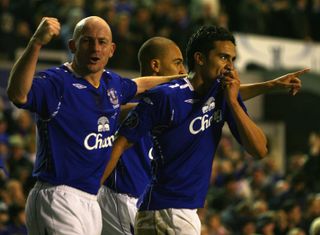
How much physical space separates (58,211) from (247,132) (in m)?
1.21

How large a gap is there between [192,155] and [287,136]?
1430 centimetres

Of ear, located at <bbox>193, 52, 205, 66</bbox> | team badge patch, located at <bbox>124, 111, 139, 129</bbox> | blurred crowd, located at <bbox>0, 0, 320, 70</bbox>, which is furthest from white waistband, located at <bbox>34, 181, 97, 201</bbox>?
blurred crowd, located at <bbox>0, 0, 320, 70</bbox>

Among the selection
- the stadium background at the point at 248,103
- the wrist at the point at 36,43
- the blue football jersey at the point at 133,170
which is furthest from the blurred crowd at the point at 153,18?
the wrist at the point at 36,43

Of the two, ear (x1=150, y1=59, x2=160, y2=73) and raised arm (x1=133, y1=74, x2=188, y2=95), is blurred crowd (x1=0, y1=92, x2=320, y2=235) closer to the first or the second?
ear (x1=150, y1=59, x2=160, y2=73)

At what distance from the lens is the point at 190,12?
20.5 m

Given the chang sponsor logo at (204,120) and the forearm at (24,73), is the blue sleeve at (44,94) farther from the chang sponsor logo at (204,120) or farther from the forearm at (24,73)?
the chang sponsor logo at (204,120)

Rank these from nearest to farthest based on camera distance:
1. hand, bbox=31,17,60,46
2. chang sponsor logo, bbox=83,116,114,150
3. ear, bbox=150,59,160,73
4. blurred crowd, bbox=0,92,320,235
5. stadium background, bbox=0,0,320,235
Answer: hand, bbox=31,17,60,46, chang sponsor logo, bbox=83,116,114,150, ear, bbox=150,59,160,73, blurred crowd, bbox=0,92,320,235, stadium background, bbox=0,0,320,235

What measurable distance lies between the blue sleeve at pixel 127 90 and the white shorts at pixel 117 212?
3.12 ft

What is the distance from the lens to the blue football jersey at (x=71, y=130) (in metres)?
6.05

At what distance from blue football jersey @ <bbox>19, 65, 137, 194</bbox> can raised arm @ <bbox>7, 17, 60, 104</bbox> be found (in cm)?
22

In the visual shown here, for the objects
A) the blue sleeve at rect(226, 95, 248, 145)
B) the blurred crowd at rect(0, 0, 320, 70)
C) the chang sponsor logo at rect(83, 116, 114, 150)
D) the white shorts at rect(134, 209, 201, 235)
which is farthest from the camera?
the blurred crowd at rect(0, 0, 320, 70)

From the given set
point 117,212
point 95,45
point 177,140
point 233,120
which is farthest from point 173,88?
point 117,212

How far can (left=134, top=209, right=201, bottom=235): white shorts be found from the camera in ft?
19.8

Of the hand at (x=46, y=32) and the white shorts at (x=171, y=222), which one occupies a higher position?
the hand at (x=46, y=32)
